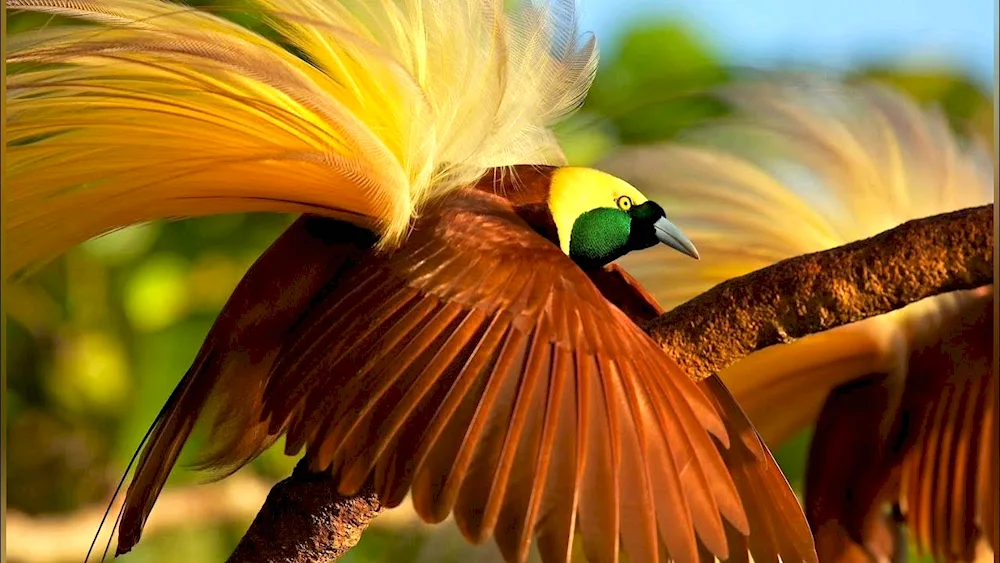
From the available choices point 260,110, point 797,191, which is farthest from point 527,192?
point 797,191

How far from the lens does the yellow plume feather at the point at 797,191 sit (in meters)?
0.73

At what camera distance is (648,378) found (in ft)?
1.50

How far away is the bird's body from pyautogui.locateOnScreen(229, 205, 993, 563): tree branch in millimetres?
34

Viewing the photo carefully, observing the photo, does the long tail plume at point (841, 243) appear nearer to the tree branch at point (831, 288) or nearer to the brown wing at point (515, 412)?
the tree branch at point (831, 288)

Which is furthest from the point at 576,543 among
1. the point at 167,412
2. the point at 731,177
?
the point at 731,177

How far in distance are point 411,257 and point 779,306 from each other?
0.19m

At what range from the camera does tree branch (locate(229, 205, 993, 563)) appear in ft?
1.68

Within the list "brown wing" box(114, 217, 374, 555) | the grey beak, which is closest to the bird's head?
the grey beak

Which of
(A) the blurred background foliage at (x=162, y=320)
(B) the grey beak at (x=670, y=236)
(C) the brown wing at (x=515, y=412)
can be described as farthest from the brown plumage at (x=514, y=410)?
(A) the blurred background foliage at (x=162, y=320)

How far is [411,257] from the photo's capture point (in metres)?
0.51

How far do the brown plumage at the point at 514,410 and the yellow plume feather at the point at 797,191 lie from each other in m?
0.21

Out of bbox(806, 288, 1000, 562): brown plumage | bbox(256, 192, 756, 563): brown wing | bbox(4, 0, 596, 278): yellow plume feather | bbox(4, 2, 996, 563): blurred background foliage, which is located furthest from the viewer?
bbox(4, 2, 996, 563): blurred background foliage

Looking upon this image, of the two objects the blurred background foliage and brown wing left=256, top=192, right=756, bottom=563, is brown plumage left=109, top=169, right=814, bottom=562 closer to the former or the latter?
brown wing left=256, top=192, right=756, bottom=563

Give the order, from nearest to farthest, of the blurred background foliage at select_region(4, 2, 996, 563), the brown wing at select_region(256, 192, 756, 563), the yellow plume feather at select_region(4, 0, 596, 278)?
the brown wing at select_region(256, 192, 756, 563) → the yellow plume feather at select_region(4, 0, 596, 278) → the blurred background foliage at select_region(4, 2, 996, 563)
